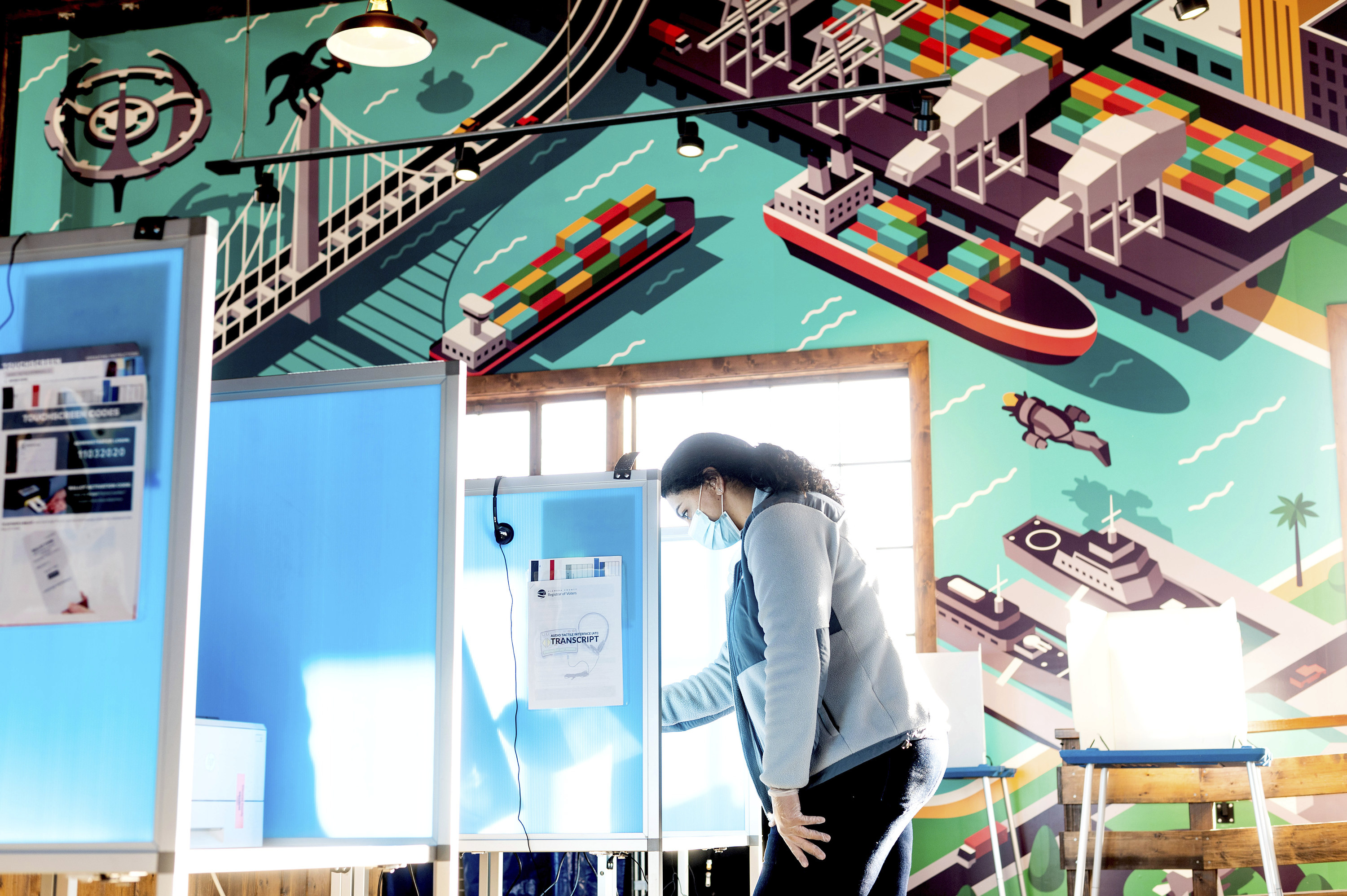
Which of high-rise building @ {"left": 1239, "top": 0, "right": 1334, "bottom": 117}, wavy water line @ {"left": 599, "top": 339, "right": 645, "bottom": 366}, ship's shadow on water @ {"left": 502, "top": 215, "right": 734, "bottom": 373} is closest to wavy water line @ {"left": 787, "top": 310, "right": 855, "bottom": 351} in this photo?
ship's shadow on water @ {"left": 502, "top": 215, "right": 734, "bottom": 373}

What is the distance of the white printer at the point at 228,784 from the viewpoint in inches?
75.2

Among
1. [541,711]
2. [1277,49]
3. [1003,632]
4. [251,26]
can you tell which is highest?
[251,26]

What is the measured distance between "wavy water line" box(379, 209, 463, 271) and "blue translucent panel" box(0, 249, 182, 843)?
436 centimetres

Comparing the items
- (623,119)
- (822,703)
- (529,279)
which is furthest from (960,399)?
(822,703)

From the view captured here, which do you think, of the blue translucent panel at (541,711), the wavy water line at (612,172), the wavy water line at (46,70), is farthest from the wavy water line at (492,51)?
the blue translucent panel at (541,711)

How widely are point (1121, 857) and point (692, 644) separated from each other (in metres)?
1.50

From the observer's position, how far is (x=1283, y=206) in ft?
16.4

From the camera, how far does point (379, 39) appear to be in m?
4.17

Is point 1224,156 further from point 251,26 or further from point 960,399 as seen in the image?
point 251,26

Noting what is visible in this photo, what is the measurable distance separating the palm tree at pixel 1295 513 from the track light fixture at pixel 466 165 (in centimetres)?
353

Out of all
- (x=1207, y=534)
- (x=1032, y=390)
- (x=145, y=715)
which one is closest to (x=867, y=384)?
(x=1032, y=390)

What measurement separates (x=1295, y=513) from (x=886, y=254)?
1923 mm

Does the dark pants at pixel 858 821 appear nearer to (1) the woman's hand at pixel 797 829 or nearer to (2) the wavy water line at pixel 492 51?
(1) the woman's hand at pixel 797 829

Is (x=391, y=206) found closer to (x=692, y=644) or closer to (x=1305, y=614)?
(x=692, y=644)
